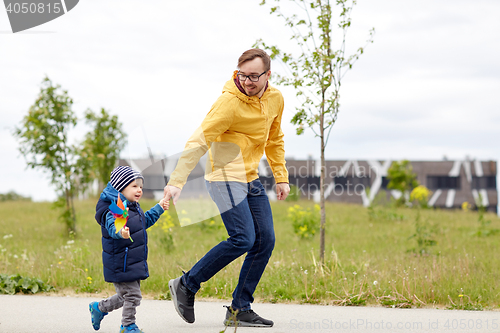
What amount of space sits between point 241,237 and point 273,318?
0.98 metres

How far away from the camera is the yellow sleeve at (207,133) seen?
11.4ft

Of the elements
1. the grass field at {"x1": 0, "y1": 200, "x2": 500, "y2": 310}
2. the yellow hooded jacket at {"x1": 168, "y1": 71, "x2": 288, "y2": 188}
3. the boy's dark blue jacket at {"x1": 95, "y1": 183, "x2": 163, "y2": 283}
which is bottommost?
the grass field at {"x1": 0, "y1": 200, "x2": 500, "y2": 310}

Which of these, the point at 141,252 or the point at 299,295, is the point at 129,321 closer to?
the point at 141,252

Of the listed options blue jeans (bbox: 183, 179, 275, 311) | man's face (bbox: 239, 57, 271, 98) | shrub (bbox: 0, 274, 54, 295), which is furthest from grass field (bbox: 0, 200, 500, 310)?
man's face (bbox: 239, 57, 271, 98)

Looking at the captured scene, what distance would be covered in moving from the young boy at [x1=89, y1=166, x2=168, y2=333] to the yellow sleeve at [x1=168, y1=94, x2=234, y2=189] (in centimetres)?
33

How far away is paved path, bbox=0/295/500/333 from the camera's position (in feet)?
12.5

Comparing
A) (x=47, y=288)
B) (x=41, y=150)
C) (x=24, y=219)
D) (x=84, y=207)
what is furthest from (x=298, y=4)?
(x=84, y=207)

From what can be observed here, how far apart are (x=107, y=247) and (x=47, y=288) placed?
260 cm

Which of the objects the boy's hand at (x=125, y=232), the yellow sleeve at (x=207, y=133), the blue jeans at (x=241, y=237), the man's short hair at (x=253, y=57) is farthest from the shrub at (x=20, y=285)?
the man's short hair at (x=253, y=57)

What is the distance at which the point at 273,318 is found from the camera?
4.17 metres

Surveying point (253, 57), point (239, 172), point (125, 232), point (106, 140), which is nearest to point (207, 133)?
point (239, 172)

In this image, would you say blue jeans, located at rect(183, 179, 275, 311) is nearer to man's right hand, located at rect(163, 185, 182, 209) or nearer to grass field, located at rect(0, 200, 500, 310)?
man's right hand, located at rect(163, 185, 182, 209)

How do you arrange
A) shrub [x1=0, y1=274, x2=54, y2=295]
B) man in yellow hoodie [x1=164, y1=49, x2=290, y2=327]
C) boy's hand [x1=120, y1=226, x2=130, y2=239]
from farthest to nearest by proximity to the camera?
1. shrub [x1=0, y1=274, x2=54, y2=295]
2. man in yellow hoodie [x1=164, y1=49, x2=290, y2=327]
3. boy's hand [x1=120, y1=226, x2=130, y2=239]

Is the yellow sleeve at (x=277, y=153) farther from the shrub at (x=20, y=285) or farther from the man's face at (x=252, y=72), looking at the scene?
the shrub at (x=20, y=285)
